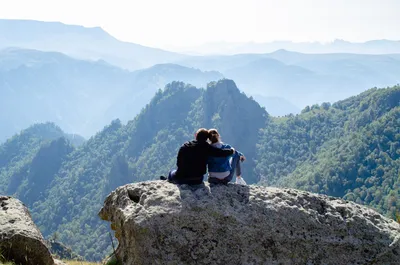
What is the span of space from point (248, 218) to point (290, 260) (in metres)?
1.33

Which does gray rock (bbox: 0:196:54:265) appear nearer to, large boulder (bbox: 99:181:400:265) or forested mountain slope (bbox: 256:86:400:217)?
large boulder (bbox: 99:181:400:265)

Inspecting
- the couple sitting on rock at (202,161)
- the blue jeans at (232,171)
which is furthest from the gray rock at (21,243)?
the blue jeans at (232,171)

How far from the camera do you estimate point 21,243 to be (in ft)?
31.0

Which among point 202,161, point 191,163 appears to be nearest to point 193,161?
point 191,163

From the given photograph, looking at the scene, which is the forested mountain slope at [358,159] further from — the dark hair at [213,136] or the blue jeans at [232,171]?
the dark hair at [213,136]

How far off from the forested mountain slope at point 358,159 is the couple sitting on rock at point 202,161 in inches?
4094

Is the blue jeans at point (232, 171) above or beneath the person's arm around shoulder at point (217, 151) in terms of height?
beneath

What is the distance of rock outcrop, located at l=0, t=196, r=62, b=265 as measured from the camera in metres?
9.34

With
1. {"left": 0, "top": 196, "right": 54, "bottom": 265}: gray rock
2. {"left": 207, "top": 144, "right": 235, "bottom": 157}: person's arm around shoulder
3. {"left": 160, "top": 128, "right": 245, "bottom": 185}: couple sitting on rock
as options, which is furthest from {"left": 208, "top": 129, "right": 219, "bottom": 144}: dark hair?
{"left": 0, "top": 196, "right": 54, "bottom": 265}: gray rock

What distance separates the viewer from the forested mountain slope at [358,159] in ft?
413

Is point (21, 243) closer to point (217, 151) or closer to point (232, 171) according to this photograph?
point (217, 151)

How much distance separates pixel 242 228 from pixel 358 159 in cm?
14602

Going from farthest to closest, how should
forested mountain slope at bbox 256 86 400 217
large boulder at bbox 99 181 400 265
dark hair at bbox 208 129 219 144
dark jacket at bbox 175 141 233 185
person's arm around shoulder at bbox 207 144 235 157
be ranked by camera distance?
forested mountain slope at bbox 256 86 400 217, dark hair at bbox 208 129 219 144, person's arm around shoulder at bbox 207 144 235 157, dark jacket at bbox 175 141 233 185, large boulder at bbox 99 181 400 265

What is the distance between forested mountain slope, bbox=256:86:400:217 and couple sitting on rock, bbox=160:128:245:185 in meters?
104
